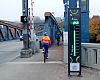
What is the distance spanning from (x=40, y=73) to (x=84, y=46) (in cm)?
278

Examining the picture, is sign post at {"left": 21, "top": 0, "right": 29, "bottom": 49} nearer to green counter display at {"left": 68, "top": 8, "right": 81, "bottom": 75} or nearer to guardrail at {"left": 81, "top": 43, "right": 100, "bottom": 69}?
guardrail at {"left": 81, "top": 43, "right": 100, "bottom": 69}

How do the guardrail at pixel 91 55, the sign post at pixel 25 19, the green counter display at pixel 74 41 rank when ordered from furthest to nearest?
the sign post at pixel 25 19 < the guardrail at pixel 91 55 < the green counter display at pixel 74 41

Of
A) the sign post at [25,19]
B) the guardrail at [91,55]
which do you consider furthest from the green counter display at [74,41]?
the sign post at [25,19]

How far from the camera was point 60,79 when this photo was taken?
12.0 m

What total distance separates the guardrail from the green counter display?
1.96 m

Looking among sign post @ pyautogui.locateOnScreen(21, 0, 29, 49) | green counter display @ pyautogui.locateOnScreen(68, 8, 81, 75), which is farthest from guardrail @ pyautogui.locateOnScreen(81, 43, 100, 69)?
sign post @ pyautogui.locateOnScreen(21, 0, 29, 49)

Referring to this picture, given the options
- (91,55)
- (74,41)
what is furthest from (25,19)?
(74,41)

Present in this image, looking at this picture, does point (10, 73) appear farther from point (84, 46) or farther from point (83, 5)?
point (83, 5)

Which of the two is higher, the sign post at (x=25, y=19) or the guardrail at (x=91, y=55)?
the sign post at (x=25, y=19)

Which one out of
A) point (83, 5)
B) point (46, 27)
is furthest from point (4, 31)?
point (83, 5)

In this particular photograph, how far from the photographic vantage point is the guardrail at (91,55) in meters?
14.5

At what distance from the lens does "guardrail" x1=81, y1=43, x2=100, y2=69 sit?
14469 millimetres

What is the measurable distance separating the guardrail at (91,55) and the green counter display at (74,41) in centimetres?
Answer: 196

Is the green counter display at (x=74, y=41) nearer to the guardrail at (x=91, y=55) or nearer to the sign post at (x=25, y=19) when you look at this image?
the guardrail at (x=91, y=55)
